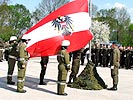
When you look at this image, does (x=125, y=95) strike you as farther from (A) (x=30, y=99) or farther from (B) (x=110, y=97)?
(A) (x=30, y=99)

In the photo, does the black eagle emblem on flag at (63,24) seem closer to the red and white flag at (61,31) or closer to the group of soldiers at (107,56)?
the red and white flag at (61,31)

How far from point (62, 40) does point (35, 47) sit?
3.04 feet

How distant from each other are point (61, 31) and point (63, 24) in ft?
0.86

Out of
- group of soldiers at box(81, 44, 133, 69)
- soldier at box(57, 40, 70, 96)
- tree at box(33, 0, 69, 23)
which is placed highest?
tree at box(33, 0, 69, 23)

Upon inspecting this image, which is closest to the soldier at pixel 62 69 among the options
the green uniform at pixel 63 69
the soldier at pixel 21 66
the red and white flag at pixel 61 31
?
the green uniform at pixel 63 69

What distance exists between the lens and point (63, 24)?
11836 mm

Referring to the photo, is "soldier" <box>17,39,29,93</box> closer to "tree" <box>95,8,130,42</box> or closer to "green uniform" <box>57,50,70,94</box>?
"green uniform" <box>57,50,70,94</box>

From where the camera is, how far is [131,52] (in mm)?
21391

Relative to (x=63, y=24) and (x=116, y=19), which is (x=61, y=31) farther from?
(x=116, y=19)

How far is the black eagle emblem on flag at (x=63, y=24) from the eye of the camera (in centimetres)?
1178

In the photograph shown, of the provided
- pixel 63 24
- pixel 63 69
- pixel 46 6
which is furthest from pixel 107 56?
pixel 46 6

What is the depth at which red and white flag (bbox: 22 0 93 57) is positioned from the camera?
11.6 metres

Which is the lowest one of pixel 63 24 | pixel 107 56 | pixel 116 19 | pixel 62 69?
pixel 62 69

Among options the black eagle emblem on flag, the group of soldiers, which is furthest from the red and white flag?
the group of soldiers
